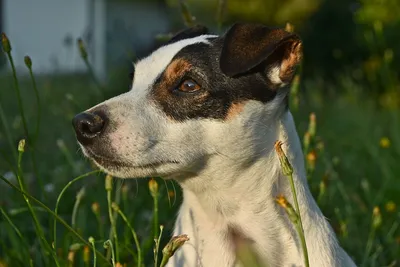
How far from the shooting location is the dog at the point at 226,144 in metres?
2.64

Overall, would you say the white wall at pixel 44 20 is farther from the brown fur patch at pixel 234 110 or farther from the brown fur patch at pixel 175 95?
the brown fur patch at pixel 234 110

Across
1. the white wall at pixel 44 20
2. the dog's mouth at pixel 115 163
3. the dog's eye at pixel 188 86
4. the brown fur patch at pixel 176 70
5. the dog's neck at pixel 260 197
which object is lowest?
the dog's neck at pixel 260 197

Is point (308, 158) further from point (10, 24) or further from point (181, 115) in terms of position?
point (10, 24)

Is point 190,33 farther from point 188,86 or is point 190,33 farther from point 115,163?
point 115,163

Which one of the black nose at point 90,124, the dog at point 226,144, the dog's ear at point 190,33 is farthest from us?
the dog's ear at point 190,33

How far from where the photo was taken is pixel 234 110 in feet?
8.97

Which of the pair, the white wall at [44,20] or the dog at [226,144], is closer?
the dog at [226,144]

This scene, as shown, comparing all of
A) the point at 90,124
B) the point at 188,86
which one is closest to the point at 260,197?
the point at 188,86

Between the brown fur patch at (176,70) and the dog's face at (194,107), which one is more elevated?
the brown fur patch at (176,70)

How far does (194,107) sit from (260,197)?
488mm

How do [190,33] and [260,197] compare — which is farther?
[190,33]

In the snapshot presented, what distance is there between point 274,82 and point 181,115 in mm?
454

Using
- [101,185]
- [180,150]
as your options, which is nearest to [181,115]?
[180,150]

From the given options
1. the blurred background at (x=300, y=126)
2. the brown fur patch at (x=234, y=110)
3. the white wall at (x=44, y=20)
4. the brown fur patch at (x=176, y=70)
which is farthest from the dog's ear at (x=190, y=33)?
the white wall at (x=44, y=20)
